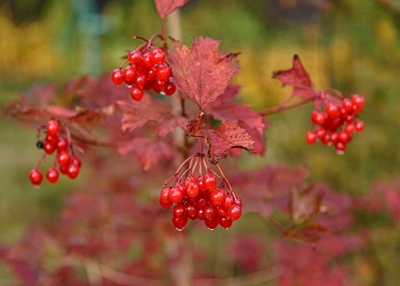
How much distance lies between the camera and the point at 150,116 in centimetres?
67

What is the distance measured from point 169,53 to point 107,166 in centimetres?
98

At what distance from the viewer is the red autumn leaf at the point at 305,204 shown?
77 centimetres

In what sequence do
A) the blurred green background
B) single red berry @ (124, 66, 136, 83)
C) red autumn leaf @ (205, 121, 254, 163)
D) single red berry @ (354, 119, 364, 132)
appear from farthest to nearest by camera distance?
the blurred green background < single red berry @ (354, 119, 364, 132) < single red berry @ (124, 66, 136, 83) < red autumn leaf @ (205, 121, 254, 163)

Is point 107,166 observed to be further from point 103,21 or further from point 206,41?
point 103,21

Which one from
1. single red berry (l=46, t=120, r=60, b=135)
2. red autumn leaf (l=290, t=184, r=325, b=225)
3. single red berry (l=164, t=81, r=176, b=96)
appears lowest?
red autumn leaf (l=290, t=184, r=325, b=225)

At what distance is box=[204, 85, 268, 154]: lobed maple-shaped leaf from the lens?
662mm

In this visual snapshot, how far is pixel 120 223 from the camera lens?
1.12m

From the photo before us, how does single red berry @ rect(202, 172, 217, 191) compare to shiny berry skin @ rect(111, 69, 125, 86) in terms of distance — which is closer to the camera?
single red berry @ rect(202, 172, 217, 191)

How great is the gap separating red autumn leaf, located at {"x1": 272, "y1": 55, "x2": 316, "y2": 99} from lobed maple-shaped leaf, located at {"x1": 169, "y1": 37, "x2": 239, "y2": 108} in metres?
0.11

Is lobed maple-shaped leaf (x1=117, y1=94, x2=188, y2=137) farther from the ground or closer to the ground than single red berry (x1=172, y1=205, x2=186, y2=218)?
farther from the ground

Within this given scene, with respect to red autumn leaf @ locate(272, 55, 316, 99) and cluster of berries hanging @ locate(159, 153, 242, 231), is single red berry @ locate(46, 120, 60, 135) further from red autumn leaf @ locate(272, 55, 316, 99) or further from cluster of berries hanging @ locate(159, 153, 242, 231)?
red autumn leaf @ locate(272, 55, 316, 99)

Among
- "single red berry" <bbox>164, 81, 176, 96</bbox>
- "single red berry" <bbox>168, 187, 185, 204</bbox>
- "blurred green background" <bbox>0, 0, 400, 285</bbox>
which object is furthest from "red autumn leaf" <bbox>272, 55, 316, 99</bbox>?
"blurred green background" <bbox>0, 0, 400, 285</bbox>

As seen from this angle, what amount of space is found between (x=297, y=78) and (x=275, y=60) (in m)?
2.15

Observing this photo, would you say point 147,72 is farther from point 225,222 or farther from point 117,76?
point 225,222
